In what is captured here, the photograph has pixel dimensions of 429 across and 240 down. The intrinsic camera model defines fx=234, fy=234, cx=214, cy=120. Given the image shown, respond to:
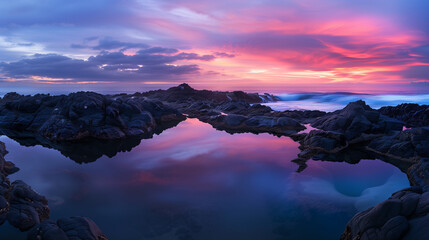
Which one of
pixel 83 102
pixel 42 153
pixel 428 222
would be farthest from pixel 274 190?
pixel 83 102

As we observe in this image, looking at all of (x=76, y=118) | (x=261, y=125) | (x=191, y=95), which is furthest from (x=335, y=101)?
(x=76, y=118)

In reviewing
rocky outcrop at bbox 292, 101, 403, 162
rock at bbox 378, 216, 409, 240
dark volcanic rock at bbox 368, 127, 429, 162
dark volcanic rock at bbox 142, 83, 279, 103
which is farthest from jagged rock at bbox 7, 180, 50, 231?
dark volcanic rock at bbox 142, 83, 279, 103

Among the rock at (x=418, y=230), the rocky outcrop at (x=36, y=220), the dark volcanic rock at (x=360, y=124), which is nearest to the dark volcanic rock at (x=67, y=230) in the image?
the rocky outcrop at (x=36, y=220)

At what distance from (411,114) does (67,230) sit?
3370cm

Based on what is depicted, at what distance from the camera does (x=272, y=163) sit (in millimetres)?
14469

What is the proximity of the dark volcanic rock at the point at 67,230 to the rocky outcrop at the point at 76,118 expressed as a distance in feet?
52.2

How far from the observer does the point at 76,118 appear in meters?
22.2

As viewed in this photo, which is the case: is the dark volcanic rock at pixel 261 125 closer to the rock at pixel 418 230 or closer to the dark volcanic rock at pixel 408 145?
the dark volcanic rock at pixel 408 145

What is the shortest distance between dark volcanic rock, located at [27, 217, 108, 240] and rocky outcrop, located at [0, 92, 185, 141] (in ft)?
52.2

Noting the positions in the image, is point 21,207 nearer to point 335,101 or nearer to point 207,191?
point 207,191

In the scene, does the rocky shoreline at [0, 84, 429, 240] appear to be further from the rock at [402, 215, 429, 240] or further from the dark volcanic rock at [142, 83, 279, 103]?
the dark volcanic rock at [142, 83, 279, 103]

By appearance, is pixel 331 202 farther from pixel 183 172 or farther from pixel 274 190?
pixel 183 172

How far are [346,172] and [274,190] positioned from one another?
17.7 feet

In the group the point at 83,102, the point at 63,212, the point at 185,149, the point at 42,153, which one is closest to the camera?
the point at 63,212
